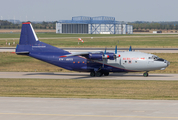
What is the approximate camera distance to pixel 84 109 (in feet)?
65.3

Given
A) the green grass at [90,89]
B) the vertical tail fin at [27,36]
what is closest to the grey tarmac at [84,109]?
the green grass at [90,89]

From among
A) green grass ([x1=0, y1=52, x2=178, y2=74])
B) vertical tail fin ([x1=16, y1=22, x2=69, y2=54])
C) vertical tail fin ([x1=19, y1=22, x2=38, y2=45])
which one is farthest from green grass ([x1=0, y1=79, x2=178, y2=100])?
green grass ([x1=0, y1=52, x2=178, y2=74])

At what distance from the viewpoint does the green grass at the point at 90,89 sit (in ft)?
85.8

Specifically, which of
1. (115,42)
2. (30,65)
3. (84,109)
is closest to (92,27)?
(115,42)

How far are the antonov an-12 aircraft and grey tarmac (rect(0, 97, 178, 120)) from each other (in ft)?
50.9

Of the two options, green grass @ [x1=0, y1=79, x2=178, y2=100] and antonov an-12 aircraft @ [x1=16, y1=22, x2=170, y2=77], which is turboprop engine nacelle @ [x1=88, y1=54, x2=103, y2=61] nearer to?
antonov an-12 aircraft @ [x1=16, y1=22, x2=170, y2=77]

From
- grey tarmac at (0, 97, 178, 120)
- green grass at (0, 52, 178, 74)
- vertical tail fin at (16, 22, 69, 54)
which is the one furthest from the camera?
green grass at (0, 52, 178, 74)

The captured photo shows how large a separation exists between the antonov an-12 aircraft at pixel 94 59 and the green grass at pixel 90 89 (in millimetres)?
4087

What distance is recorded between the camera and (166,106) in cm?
2067

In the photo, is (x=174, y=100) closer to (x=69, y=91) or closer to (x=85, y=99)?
(x=85, y=99)

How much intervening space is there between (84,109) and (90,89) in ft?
32.7

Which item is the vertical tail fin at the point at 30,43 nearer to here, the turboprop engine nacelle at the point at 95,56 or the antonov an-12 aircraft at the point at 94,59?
the antonov an-12 aircraft at the point at 94,59

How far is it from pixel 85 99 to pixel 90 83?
10662 millimetres

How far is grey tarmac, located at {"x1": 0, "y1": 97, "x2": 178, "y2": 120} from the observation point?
17.8m
